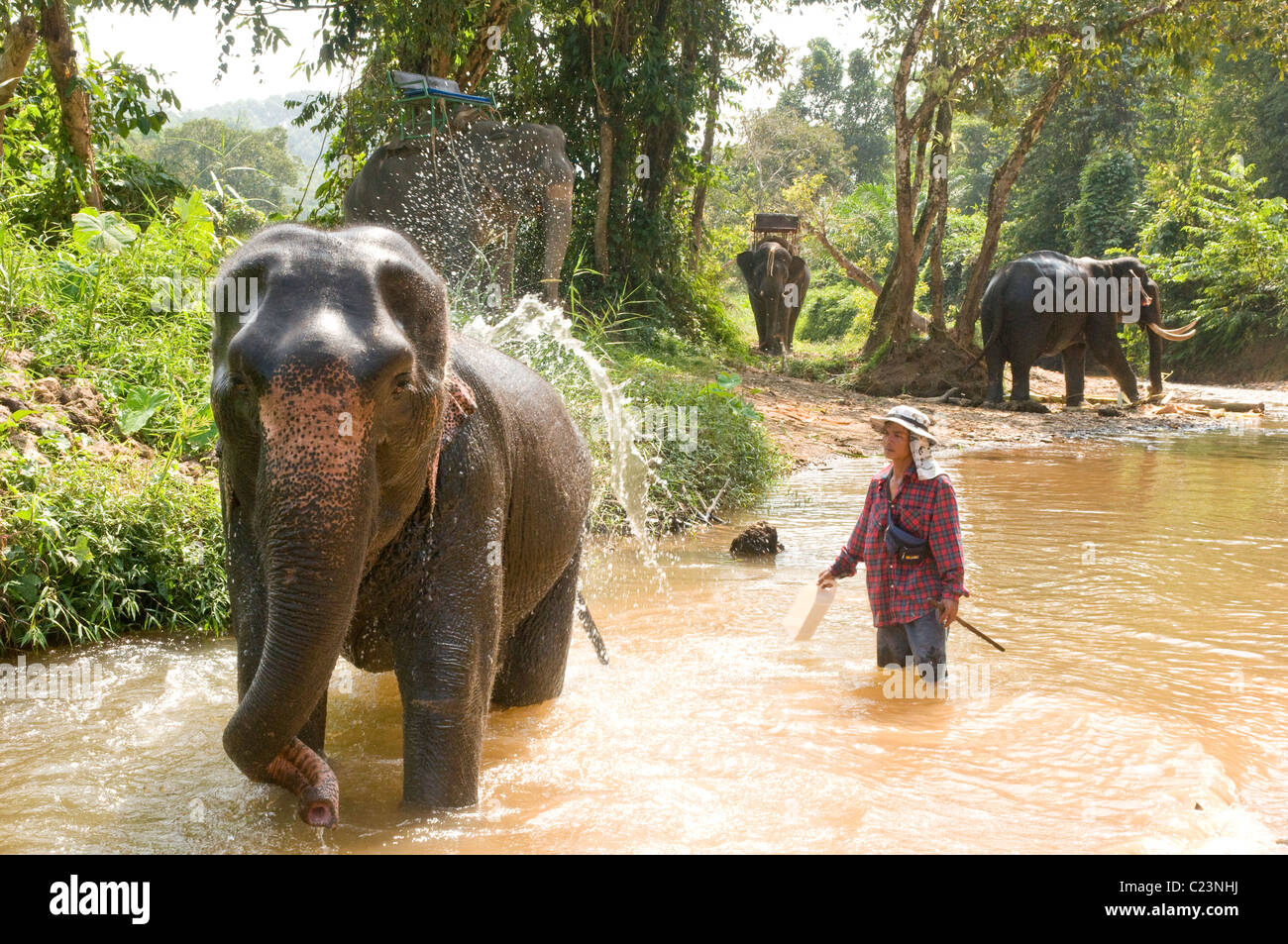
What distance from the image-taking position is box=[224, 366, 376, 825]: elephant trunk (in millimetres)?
2588

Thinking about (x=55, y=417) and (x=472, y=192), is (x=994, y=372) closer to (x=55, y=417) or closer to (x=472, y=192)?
(x=472, y=192)

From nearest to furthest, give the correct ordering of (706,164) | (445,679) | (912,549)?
(445,679)
(912,549)
(706,164)

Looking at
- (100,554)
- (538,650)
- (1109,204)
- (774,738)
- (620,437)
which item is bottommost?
(774,738)

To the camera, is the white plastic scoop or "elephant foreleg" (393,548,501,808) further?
the white plastic scoop

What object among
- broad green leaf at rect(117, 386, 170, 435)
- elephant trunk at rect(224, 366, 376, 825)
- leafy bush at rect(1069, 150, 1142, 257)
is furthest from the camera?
leafy bush at rect(1069, 150, 1142, 257)

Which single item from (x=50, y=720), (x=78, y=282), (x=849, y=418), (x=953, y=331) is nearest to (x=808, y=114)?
(x=953, y=331)

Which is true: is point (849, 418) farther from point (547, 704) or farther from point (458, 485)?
point (458, 485)

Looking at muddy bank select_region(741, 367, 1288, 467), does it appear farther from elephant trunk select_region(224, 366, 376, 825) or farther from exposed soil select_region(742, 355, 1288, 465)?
elephant trunk select_region(224, 366, 376, 825)

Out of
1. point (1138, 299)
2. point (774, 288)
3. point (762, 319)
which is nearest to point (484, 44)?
point (1138, 299)

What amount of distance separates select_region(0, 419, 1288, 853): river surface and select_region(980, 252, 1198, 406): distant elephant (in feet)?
32.4

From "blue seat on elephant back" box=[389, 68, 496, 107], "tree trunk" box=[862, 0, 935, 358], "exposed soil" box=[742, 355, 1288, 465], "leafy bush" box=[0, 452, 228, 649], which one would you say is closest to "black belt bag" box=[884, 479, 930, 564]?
"leafy bush" box=[0, 452, 228, 649]

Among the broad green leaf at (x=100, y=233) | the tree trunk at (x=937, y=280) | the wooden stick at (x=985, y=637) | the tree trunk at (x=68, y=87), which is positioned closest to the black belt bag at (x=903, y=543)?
the wooden stick at (x=985, y=637)

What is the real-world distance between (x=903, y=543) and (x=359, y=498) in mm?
2943

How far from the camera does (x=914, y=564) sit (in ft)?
16.6
